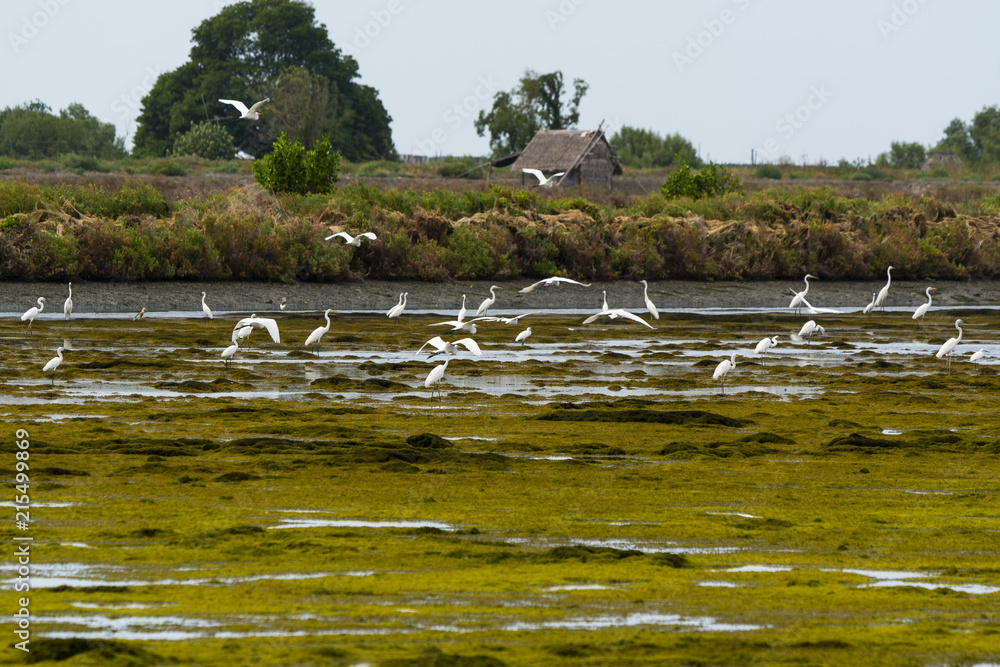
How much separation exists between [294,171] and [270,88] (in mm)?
40450

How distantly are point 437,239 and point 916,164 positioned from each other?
2953 inches

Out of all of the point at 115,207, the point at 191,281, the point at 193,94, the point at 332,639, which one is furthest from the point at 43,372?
A: the point at 193,94

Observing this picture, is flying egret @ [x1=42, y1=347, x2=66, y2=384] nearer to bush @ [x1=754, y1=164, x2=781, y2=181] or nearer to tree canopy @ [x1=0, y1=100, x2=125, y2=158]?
tree canopy @ [x1=0, y1=100, x2=125, y2=158]

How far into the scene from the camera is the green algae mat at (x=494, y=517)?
6902mm

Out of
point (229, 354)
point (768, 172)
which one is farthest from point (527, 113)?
point (229, 354)

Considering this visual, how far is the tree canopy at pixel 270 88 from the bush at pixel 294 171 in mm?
35421

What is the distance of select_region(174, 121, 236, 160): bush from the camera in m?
76.5

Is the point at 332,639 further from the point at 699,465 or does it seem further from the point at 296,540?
the point at 699,465

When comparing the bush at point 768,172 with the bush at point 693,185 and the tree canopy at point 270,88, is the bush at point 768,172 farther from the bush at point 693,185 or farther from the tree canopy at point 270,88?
the bush at point 693,185

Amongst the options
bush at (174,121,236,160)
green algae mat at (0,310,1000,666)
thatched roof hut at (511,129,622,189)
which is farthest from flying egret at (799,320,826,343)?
bush at (174,121,236,160)

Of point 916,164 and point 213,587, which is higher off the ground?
point 916,164

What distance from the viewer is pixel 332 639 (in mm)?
6703

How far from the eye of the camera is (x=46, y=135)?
81250 millimetres

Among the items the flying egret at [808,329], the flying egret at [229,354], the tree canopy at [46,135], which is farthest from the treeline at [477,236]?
the tree canopy at [46,135]
